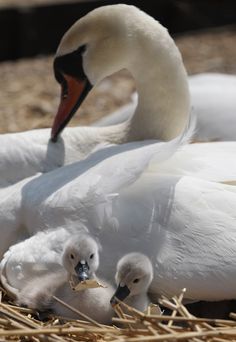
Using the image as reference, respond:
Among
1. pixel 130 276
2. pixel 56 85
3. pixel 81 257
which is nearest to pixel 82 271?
pixel 81 257

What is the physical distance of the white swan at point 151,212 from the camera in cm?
311

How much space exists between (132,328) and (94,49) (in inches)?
51.0

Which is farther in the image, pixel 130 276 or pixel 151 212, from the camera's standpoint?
pixel 151 212

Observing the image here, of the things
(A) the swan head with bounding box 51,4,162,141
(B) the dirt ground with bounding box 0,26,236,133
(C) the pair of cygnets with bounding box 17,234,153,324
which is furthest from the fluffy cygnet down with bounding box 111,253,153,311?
(B) the dirt ground with bounding box 0,26,236,133

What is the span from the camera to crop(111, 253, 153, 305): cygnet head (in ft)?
10.1

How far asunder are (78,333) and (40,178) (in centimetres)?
80

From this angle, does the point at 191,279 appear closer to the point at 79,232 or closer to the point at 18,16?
the point at 79,232

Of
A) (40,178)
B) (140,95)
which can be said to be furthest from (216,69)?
(40,178)

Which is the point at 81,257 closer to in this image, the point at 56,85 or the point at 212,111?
the point at 212,111

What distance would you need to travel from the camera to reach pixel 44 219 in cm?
333

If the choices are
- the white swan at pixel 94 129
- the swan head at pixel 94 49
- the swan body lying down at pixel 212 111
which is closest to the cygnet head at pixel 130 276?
the white swan at pixel 94 129

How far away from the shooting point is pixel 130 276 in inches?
120

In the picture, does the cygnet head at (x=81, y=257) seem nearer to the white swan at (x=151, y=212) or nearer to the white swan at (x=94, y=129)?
the white swan at (x=151, y=212)

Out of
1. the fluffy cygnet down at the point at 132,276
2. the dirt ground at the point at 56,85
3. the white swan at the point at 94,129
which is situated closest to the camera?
the fluffy cygnet down at the point at 132,276
